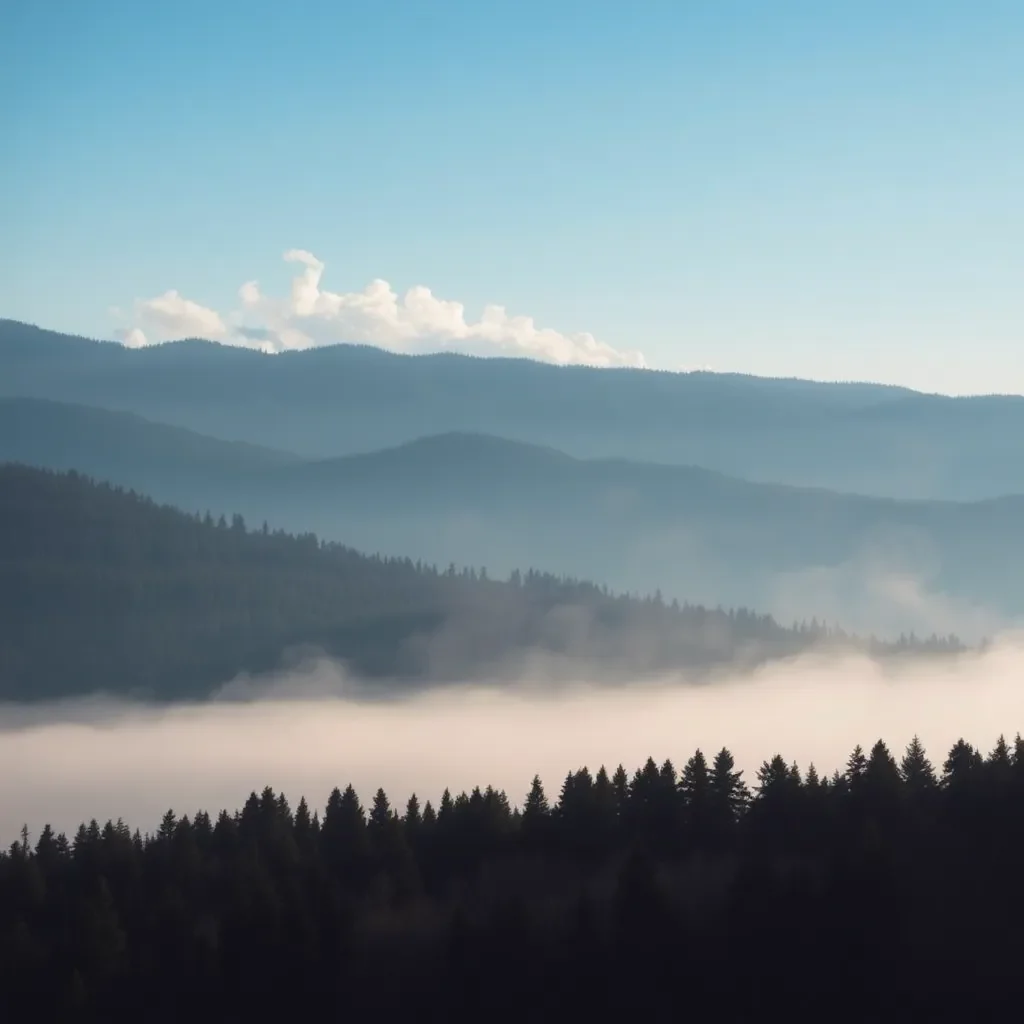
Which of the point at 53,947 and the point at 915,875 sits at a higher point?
the point at 915,875

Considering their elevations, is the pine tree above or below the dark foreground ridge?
above

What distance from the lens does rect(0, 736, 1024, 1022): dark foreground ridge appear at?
66.0m

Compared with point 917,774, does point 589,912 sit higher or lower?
lower

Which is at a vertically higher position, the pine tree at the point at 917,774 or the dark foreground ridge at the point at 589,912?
the pine tree at the point at 917,774

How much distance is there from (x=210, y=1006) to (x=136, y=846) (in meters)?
42.1

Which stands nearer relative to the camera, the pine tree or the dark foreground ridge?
the dark foreground ridge

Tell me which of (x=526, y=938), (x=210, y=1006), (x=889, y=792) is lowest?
(x=210, y=1006)

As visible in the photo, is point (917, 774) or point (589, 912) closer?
point (589, 912)

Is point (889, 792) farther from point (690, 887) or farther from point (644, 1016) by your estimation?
point (644, 1016)

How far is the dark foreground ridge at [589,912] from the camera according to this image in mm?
66000

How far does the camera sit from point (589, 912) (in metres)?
69.8

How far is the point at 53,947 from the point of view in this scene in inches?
3260

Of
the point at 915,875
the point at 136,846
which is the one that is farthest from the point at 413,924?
the point at 136,846

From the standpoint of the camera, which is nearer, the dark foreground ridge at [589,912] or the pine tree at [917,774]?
the dark foreground ridge at [589,912]
